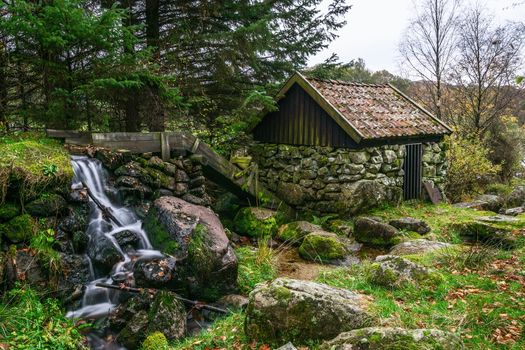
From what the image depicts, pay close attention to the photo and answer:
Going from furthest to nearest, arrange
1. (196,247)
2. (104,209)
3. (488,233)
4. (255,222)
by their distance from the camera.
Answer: (255,222) < (488,233) < (104,209) < (196,247)

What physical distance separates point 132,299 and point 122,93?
559 centimetres

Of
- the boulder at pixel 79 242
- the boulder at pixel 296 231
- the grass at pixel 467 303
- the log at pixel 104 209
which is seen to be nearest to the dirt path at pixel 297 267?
the boulder at pixel 296 231

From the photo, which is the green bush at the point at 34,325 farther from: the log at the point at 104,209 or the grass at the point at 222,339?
the log at the point at 104,209

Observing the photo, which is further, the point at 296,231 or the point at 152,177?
the point at 296,231

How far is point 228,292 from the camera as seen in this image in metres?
6.12

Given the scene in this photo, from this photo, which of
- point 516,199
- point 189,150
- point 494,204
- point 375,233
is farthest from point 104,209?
point 516,199

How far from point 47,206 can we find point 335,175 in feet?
22.3

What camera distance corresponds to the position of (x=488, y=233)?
6828 millimetres

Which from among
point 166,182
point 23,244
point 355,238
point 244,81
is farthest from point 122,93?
point 355,238

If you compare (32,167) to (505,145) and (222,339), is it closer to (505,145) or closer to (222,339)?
(222,339)

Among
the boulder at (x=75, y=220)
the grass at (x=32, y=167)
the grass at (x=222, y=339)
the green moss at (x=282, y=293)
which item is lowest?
the grass at (x=222, y=339)

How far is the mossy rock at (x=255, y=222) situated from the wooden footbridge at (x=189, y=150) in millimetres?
615

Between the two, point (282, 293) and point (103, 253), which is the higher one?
point (282, 293)

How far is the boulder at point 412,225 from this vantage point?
858cm
